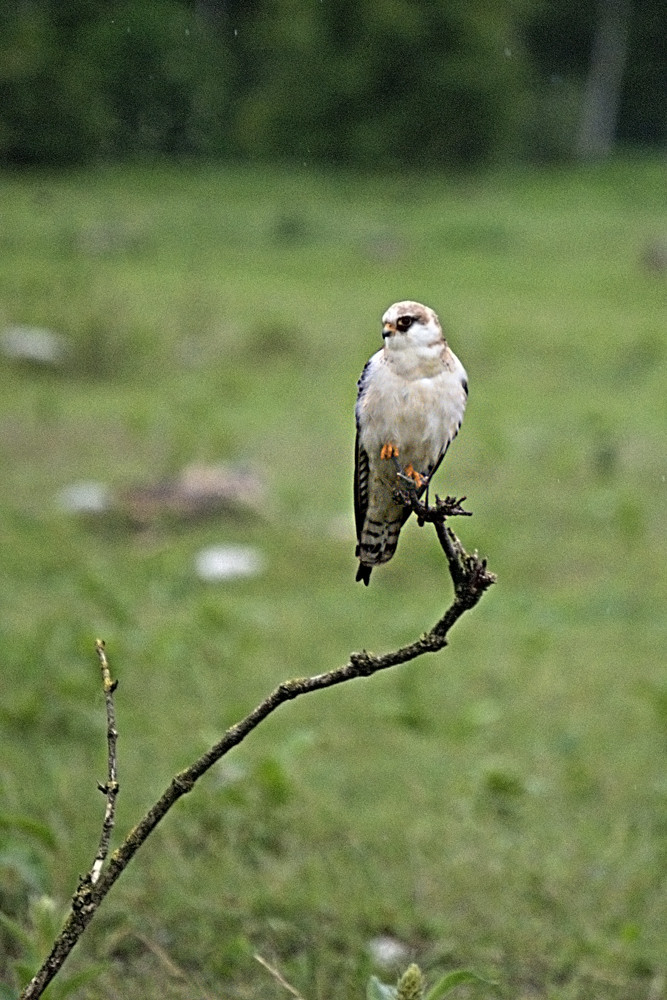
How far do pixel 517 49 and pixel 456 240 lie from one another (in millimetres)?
11521

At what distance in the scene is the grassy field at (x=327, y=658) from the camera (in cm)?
389

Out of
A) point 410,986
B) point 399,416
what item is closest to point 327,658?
point 410,986

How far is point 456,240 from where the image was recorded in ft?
71.7

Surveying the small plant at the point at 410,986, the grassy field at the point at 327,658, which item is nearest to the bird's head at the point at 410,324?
the small plant at the point at 410,986

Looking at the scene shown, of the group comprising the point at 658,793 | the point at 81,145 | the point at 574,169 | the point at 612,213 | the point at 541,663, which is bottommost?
the point at 658,793

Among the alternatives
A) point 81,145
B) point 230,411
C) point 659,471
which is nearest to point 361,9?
point 81,145

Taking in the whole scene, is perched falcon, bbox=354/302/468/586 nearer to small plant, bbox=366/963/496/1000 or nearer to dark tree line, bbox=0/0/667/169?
small plant, bbox=366/963/496/1000

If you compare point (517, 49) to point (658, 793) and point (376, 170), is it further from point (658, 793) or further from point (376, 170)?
point (658, 793)

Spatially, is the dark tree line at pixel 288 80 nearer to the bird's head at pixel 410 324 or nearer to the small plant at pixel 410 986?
the small plant at pixel 410 986

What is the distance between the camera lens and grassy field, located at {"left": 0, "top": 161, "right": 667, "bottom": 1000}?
12.8 ft

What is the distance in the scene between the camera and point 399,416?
155cm

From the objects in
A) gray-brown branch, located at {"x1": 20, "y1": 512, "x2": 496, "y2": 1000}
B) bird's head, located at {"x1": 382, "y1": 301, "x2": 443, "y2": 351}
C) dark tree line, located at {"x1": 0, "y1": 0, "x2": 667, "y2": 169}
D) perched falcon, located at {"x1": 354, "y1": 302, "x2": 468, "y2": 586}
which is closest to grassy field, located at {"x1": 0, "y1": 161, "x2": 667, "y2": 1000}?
gray-brown branch, located at {"x1": 20, "y1": 512, "x2": 496, "y2": 1000}

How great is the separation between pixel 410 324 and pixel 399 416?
0.53ft

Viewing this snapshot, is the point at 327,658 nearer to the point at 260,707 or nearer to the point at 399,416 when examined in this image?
the point at 260,707
